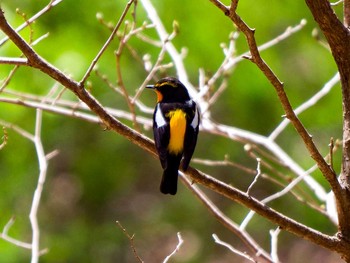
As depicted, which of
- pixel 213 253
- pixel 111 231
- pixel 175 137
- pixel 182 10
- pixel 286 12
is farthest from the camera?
pixel 213 253

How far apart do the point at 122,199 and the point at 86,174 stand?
1.15 metres

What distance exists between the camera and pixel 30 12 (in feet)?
24.4

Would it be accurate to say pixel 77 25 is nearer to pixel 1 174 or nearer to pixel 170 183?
pixel 1 174

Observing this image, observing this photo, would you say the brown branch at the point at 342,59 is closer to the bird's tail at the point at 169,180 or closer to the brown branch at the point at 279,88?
the brown branch at the point at 279,88

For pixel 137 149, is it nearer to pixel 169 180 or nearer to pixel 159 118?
pixel 159 118

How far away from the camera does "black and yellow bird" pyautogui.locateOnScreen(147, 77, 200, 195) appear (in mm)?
3612

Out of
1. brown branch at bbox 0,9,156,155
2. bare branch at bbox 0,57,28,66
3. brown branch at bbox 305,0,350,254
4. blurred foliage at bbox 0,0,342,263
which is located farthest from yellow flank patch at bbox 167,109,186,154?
blurred foliage at bbox 0,0,342,263

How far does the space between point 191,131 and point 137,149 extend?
16.4 feet

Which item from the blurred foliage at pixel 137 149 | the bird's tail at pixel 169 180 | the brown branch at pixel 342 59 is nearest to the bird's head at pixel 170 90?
the bird's tail at pixel 169 180

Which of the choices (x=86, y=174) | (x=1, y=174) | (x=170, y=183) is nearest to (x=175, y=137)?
(x=170, y=183)

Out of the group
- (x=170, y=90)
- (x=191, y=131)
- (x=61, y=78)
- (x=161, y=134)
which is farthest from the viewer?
(x=170, y=90)

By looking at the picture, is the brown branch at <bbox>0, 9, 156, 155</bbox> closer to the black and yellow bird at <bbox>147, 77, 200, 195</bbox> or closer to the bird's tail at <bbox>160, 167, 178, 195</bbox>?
the black and yellow bird at <bbox>147, 77, 200, 195</bbox>

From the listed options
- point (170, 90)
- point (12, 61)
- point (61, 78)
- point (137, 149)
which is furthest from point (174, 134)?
point (137, 149)

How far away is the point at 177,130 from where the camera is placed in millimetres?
3785
